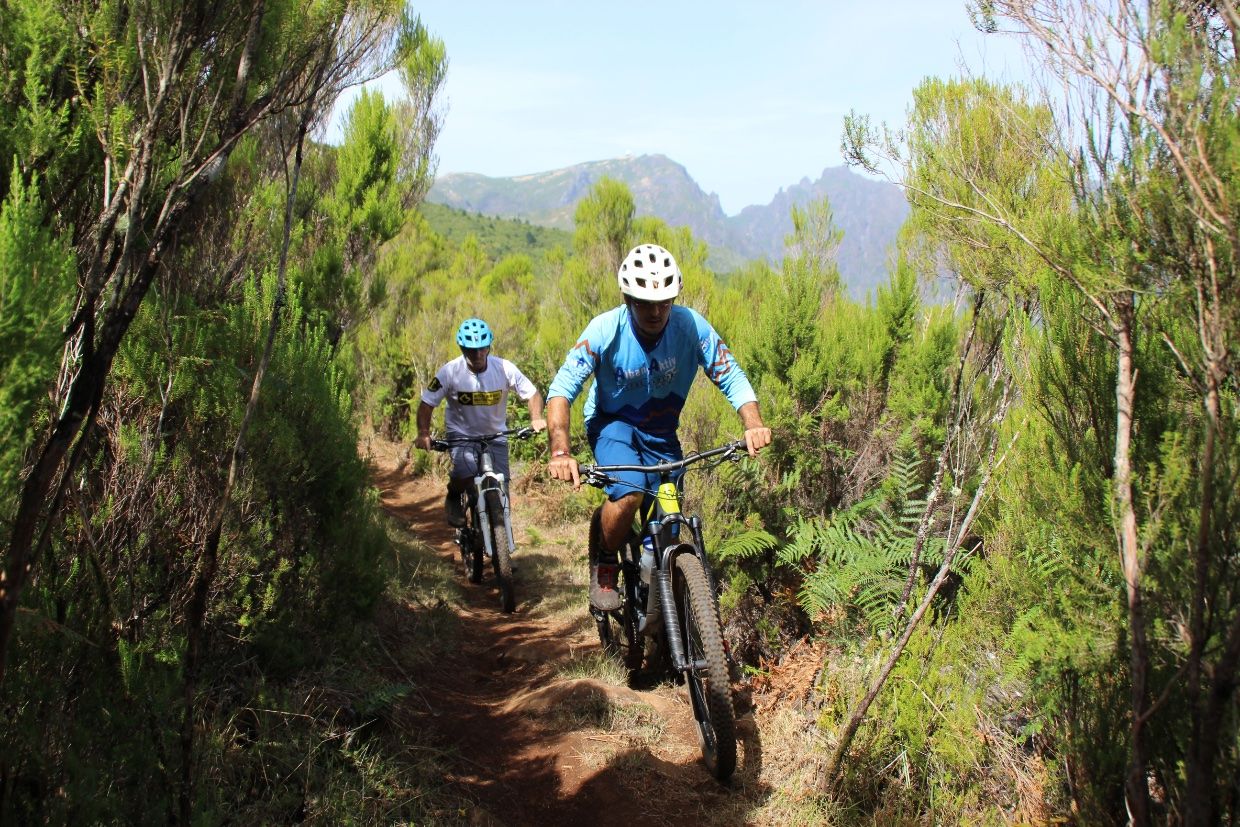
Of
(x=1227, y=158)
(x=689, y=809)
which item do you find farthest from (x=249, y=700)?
(x=1227, y=158)

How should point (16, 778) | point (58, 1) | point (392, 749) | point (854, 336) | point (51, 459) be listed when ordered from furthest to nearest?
point (854, 336) < point (392, 749) < point (58, 1) < point (16, 778) < point (51, 459)

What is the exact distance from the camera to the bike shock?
11.6 feet

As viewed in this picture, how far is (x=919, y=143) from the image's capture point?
4.37 m

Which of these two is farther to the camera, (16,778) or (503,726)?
(503,726)

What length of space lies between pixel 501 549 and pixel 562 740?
239cm

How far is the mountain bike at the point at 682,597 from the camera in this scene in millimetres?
3371

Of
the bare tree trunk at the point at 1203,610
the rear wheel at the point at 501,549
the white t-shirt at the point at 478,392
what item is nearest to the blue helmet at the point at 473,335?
the white t-shirt at the point at 478,392

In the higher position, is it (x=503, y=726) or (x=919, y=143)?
(x=919, y=143)

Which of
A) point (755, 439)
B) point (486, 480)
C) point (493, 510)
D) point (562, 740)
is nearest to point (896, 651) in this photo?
point (755, 439)

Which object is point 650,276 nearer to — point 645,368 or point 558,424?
point 645,368

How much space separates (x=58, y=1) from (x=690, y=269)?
347 inches

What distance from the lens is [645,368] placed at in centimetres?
402

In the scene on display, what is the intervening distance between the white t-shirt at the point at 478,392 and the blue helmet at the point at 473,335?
319 millimetres

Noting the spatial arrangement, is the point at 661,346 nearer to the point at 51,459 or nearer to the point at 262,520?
the point at 262,520
